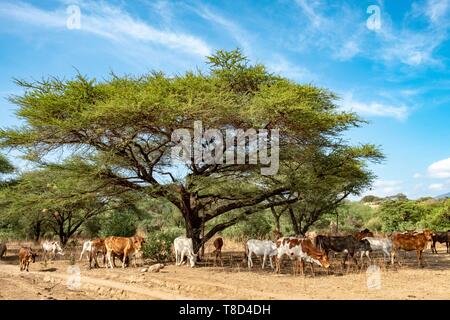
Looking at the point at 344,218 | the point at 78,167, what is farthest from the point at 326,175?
the point at 344,218

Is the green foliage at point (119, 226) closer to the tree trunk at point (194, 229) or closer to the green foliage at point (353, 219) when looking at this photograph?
the tree trunk at point (194, 229)

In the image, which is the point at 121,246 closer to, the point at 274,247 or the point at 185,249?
the point at 185,249

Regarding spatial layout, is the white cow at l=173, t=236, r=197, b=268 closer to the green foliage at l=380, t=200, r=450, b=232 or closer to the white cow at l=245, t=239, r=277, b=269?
the white cow at l=245, t=239, r=277, b=269

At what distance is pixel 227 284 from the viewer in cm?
1262

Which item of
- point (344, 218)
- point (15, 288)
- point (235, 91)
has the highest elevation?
point (235, 91)

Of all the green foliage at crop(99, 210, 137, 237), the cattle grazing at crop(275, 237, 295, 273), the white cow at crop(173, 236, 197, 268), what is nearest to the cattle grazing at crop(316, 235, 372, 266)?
the cattle grazing at crop(275, 237, 295, 273)

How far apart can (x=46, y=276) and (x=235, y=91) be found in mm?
10469

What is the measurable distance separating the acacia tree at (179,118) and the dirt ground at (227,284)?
4.17 m

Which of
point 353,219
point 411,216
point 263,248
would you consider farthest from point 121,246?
point 353,219

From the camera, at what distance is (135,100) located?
15.2 m

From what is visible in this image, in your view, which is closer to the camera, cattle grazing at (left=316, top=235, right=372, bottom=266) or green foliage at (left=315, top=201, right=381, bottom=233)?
cattle grazing at (left=316, top=235, right=372, bottom=266)

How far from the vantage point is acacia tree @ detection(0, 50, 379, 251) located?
1542 cm

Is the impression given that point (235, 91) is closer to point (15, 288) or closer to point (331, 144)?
point (331, 144)

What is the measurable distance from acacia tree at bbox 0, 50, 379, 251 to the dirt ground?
4168 mm
